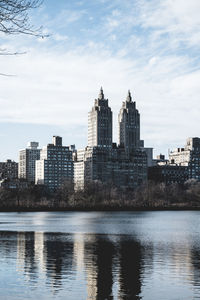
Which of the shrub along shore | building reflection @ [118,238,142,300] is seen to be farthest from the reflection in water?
the shrub along shore

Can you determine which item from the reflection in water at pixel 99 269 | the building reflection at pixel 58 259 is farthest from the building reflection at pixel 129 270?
the building reflection at pixel 58 259

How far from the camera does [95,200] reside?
623 ft

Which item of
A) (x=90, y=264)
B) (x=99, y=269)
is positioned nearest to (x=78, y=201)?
(x=90, y=264)

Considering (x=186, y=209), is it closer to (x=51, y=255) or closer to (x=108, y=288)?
(x=51, y=255)

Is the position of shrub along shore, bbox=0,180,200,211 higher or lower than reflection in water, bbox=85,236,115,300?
higher

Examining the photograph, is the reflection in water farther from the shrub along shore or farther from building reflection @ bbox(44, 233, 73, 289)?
the shrub along shore

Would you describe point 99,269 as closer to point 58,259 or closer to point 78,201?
point 58,259

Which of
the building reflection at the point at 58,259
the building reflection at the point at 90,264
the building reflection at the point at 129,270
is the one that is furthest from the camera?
the building reflection at the point at 58,259

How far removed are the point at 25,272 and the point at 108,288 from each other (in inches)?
273

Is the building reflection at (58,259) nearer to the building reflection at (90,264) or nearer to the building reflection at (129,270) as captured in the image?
the building reflection at (90,264)

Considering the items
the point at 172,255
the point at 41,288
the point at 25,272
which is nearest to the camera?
the point at 41,288

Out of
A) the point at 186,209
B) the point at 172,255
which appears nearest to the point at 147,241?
the point at 172,255

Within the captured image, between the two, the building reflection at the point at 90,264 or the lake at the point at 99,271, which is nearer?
the lake at the point at 99,271

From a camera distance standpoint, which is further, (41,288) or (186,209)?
(186,209)
